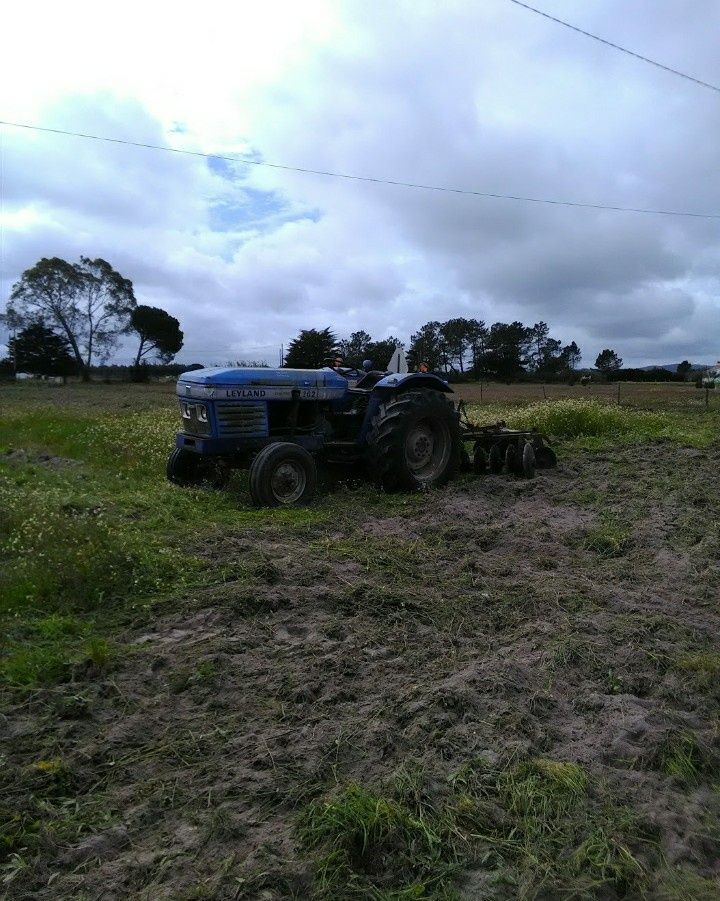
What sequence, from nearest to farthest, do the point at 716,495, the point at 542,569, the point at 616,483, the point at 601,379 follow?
1. the point at 542,569
2. the point at 716,495
3. the point at 616,483
4. the point at 601,379

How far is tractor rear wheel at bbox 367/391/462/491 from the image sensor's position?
7.92m

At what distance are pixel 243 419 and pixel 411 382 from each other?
2235 millimetres

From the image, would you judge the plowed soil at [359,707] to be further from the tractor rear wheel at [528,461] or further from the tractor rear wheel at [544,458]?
the tractor rear wheel at [544,458]

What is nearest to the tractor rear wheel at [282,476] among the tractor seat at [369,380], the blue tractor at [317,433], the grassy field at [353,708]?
the blue tractor at [317,433]

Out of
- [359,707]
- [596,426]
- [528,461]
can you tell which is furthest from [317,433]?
[596,426]

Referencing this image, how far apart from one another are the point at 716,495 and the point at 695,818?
598cm

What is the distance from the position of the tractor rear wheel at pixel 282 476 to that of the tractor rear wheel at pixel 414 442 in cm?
94

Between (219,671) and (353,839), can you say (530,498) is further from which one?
(353,839)

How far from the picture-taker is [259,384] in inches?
290

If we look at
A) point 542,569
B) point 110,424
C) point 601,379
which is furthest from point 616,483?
point 601,379

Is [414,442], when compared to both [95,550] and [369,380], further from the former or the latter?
[95,550]

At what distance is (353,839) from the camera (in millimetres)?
2311

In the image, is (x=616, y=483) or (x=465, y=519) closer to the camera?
(x=465, y=519)

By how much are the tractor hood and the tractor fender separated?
19.2 inches
